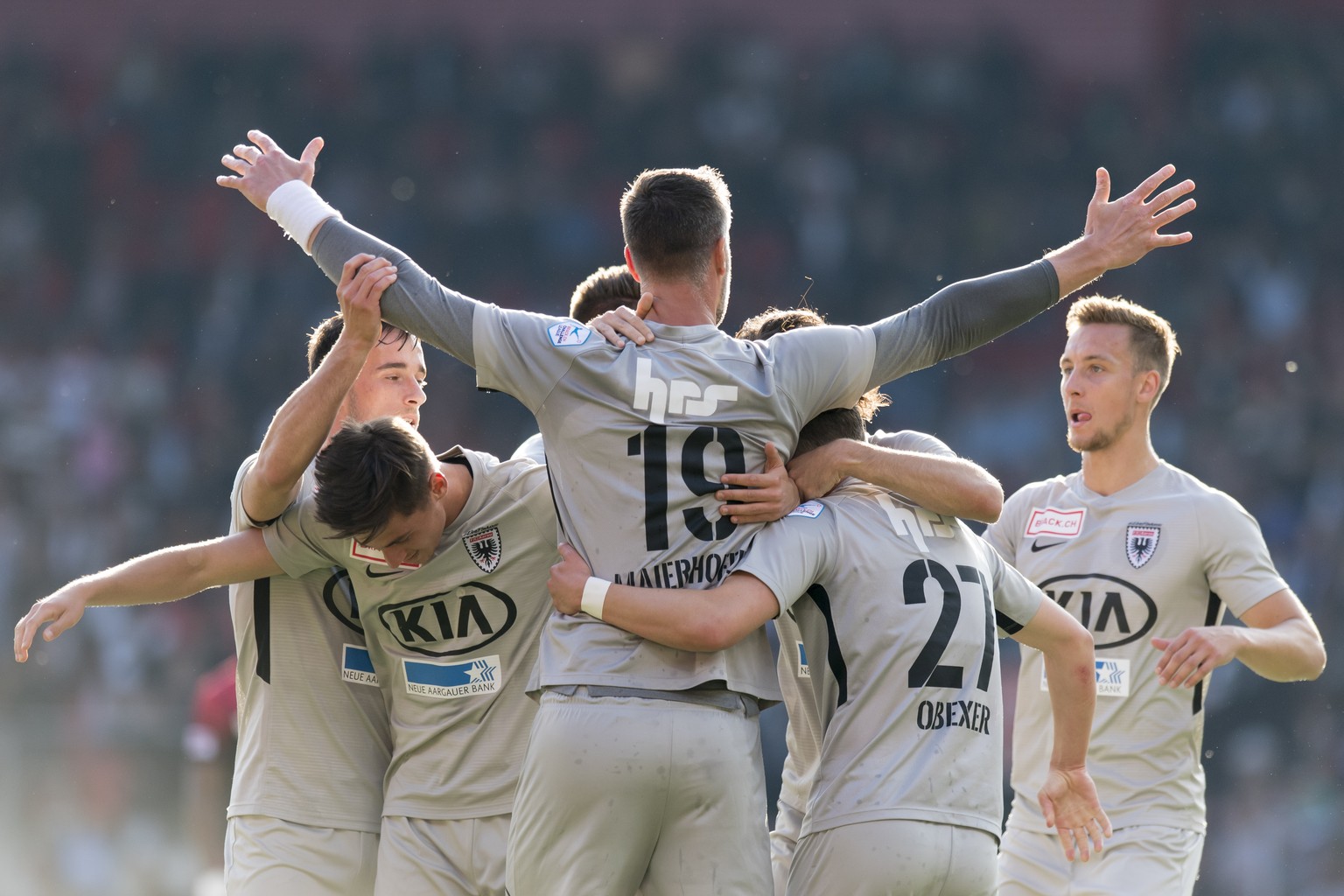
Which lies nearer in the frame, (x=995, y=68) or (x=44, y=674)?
(x=44, y=674)

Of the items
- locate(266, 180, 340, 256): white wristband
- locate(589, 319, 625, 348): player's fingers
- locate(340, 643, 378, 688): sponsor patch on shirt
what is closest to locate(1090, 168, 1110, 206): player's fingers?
locate(589, 319, 625, 348): player's fingers

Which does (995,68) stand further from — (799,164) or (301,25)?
(301,25)

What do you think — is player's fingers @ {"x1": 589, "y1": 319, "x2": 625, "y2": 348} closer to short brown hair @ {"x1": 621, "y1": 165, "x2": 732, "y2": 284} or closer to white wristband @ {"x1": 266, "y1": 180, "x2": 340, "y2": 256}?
short brown hair @ {"x1": 621, "y1": 165, "x2": 732, "y2": 284}

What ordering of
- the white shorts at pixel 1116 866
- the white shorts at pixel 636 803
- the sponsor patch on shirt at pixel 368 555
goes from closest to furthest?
the white shorts at pixel 636 803, the sponsor patch on shirt at pixel 368 555, the white shorts at pixel 1116 866

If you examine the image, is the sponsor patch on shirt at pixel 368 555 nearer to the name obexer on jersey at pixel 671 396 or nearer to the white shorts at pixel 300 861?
the white shorts at pixel 300 861

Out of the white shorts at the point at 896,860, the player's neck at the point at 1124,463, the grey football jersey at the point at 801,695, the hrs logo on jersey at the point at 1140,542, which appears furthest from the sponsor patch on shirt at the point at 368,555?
the player's neck at the point at 1124,463

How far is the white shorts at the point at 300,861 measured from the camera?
157 inches

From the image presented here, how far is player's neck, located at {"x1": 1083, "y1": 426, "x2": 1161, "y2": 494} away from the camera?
17.5 ft

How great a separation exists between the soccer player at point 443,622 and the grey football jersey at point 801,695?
2.19 feet

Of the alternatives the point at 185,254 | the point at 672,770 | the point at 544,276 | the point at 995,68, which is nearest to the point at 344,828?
the point at 672,770

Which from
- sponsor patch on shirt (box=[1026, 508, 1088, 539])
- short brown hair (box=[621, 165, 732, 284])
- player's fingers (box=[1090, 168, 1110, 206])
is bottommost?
sponsor patch on shirt (box=[1026, 508, 1088, 539])

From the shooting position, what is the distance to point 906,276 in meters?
15.2

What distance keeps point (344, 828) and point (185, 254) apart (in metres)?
12.7

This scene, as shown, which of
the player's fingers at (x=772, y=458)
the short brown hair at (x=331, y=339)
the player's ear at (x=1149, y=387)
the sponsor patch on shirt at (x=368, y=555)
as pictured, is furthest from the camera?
→ the player's ear at (x=1149, y=387)
